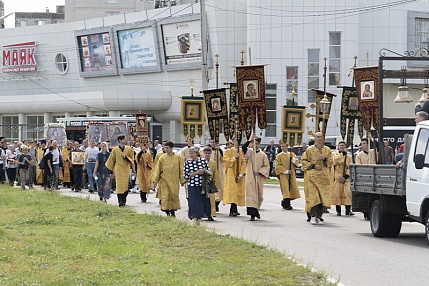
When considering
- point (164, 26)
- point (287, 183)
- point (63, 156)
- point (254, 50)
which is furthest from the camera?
point (164, 26)

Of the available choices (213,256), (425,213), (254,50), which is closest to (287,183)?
(425,213)

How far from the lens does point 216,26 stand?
62.8 meters

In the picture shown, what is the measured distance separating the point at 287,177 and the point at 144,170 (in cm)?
452

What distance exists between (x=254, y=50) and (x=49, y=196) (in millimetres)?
34987

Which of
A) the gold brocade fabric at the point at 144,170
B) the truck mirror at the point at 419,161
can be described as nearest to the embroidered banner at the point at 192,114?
the gold brocade fabric at the point at 144,170

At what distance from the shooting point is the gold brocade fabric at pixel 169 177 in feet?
67.4

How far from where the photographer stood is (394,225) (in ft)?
54.6

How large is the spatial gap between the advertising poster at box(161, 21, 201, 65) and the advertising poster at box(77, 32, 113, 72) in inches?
212

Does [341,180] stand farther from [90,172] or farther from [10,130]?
[10,130]

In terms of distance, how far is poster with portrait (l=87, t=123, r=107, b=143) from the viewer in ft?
148

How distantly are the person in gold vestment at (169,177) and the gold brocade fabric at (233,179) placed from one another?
218cm

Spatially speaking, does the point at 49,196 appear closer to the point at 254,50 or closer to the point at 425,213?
the point at 425,213

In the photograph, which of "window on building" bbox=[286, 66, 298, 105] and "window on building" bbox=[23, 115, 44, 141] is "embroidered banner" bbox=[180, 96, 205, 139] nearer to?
"window on building" bbox=[286, 66, 298, 105]

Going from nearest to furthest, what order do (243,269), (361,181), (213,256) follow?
(243,269), (213,256), (361,181)
